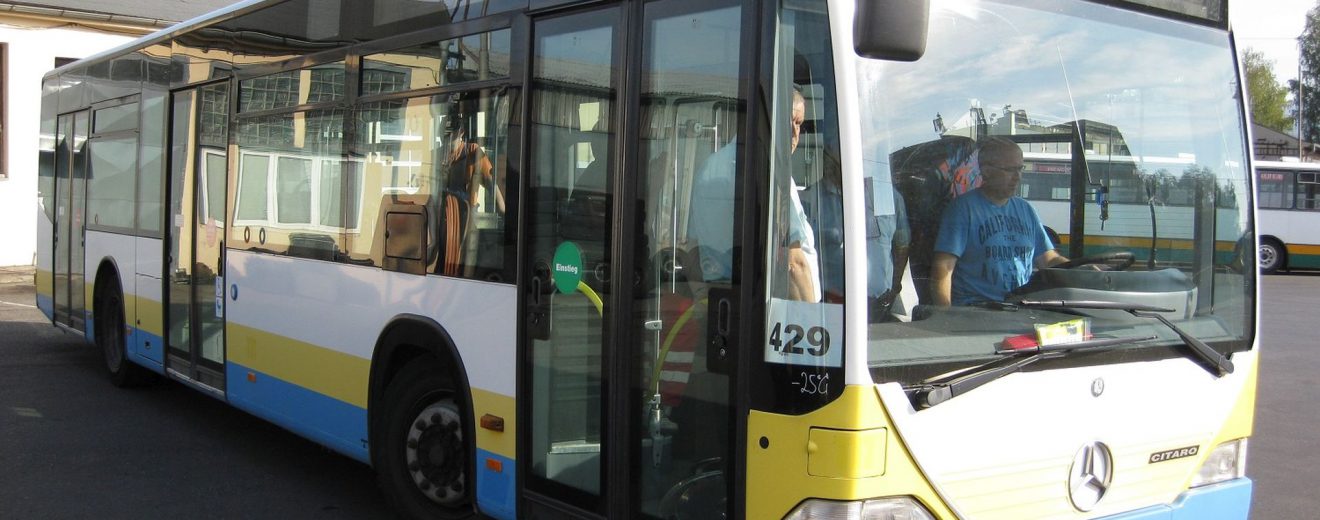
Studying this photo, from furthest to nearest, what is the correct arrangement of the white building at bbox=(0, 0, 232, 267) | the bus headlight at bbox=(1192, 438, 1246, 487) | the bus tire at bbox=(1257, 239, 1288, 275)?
the bus tire at bbox=(1257, 239, 1288, 275)
the white building at bbox=(0, 0, 232, 267)
the bus headlight at bbox=(1192, 438, 1246, 487)

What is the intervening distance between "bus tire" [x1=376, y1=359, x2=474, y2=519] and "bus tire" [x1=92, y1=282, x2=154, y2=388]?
472 centimetres

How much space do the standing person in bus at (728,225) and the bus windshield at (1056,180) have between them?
0.20 metres

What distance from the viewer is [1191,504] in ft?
13.8

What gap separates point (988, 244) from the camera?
12.9ft

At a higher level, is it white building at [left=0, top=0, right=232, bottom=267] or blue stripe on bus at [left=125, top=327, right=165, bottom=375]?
white building at [left=0, top=0, right=232, bottom=267]

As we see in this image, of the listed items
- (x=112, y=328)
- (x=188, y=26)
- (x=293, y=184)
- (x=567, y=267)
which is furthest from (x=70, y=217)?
(x=567, y=267)

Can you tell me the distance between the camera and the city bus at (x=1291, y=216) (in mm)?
26922

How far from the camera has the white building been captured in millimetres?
21141

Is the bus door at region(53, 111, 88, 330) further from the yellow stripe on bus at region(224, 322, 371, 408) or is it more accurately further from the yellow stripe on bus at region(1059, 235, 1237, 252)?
the yellow stripe on bus at region(1059, 235, 1237, 252)

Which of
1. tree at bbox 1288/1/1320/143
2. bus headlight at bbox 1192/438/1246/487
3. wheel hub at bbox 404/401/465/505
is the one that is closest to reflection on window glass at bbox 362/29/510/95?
wheel hub at bbox 404/401/465/505

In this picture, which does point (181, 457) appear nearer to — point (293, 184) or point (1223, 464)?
point (293, 184)

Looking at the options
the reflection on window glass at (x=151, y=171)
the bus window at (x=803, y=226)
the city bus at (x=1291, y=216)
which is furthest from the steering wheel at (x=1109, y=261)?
the city bus at (x=1291, y=216)

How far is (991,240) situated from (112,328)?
823cm

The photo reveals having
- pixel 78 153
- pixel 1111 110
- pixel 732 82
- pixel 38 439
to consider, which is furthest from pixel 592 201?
pixel 78 153
